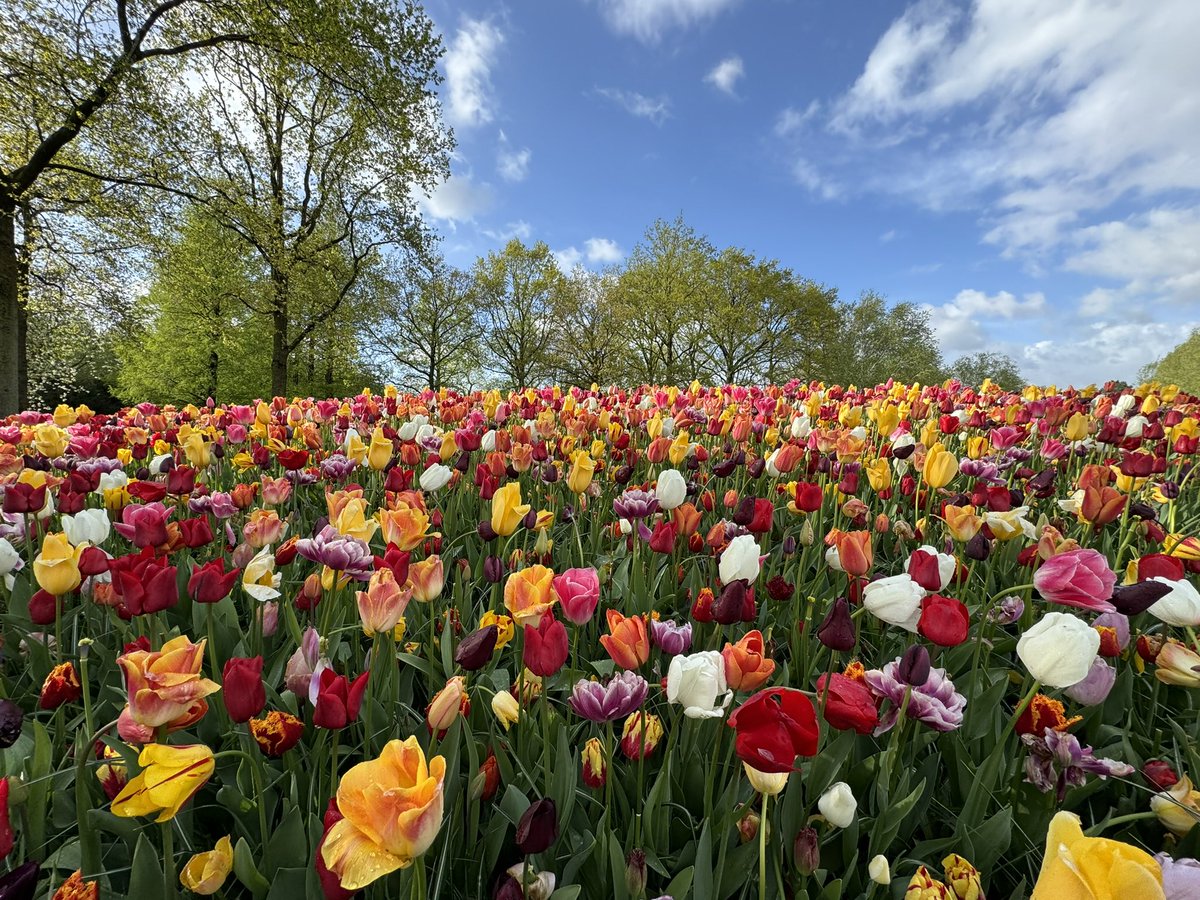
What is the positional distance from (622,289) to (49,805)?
33972 millimetres

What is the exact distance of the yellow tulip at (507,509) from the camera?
2055 mm

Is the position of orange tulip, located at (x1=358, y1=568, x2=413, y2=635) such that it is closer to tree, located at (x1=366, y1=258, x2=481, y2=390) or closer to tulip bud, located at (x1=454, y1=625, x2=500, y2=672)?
tulip bud, located at (x1=454, y1=625, x2=500, y2=672)

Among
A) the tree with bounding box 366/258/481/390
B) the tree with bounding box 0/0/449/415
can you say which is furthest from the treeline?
the tree with bounding box 0/0/449/415

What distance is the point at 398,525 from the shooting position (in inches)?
72.5

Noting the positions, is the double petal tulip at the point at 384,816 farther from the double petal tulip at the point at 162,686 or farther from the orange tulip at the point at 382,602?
the orange tulip at the point at 382,602

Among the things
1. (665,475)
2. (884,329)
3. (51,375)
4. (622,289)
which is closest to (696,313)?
(622,289)

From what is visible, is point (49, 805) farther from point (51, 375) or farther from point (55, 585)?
point (51, 375)

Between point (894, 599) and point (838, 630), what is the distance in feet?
0.66

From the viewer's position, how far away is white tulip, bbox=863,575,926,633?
4.80ft

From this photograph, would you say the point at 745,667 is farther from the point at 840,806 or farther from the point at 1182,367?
the point at 1182,367

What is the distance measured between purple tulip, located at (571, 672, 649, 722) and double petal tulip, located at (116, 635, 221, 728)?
0.69 m

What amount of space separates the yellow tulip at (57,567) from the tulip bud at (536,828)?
1.53m

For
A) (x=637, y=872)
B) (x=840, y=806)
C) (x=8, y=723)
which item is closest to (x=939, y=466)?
(x=840, y=806)

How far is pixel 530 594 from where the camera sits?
1.41 m
